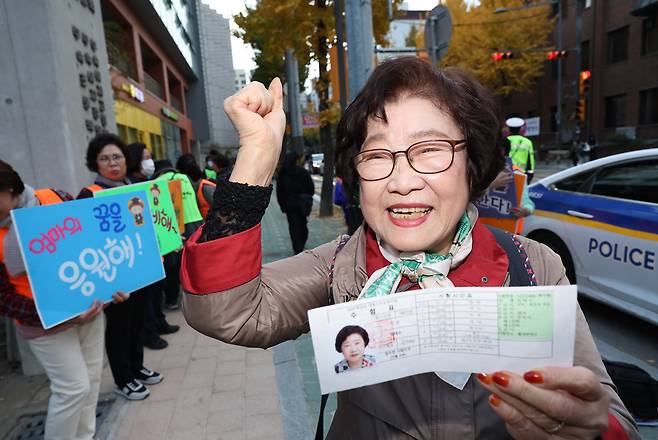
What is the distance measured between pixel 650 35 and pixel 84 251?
28.1 m

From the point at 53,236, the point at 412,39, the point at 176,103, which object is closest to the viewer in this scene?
the point at 53,236

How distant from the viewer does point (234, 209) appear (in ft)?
3.45

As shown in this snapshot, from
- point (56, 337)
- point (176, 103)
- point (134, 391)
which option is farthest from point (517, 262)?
point (176, 103)

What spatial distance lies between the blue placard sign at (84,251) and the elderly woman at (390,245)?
1519 millimetres

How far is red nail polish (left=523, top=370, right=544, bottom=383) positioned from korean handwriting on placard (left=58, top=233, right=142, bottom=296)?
7.34 feet

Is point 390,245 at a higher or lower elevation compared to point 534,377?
higher

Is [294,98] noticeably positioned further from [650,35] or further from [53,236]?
[650,35]

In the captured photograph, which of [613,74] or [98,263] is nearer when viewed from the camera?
[98,263]

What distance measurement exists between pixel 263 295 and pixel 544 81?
3317 cm

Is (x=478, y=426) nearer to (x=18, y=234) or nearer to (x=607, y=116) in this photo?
(x=18, y=234)

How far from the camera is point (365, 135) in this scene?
1.28 metres

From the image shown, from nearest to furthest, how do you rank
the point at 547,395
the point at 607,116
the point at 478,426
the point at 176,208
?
the point at 547,395
the point at 478,426
the point at 176,208
the point at 607,116

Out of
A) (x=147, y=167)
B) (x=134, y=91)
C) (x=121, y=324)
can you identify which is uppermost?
(x=134, y=91)

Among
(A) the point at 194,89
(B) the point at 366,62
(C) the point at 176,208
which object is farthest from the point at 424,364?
(A) the point at 194,89
